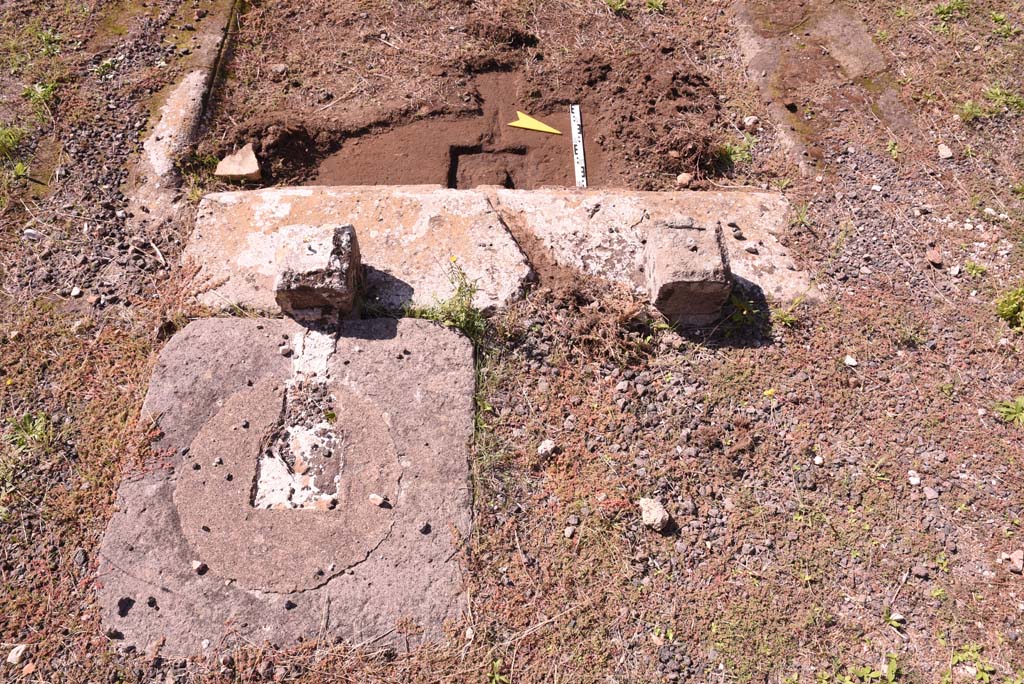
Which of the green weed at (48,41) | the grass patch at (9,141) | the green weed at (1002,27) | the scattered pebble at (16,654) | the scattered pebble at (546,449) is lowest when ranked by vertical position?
the scattered pebble at (16,654)

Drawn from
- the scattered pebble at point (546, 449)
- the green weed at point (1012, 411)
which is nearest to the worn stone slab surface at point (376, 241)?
the scattered pebble at point (546, 449)

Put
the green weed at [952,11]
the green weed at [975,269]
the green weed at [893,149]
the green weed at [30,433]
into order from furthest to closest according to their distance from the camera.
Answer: the green weed at [952,11] → the green weed at [893,149] → the green weed at [975,269] → the green weed at [30,433]

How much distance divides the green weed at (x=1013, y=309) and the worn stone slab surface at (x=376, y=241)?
105 inches

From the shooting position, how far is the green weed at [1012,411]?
3305mm

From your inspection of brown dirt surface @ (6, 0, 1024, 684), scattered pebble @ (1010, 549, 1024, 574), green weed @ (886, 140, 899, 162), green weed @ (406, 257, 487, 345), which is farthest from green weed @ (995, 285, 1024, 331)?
green weed @ (406, 257, 487, 345)

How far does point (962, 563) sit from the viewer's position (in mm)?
2932

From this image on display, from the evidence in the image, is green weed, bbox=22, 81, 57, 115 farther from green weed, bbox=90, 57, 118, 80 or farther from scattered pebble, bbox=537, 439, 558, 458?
scattered pebble, bbox=537, 439, 558, 458

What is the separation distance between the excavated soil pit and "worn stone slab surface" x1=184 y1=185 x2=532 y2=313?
1.07ft

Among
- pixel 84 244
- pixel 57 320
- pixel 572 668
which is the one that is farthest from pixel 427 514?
pixel 84 244

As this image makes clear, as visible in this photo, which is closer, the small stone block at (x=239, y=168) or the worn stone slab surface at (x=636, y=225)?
the worn stone slab surface at (x=636, y=225)

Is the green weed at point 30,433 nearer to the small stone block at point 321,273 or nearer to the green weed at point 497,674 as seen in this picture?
the small stone block at point 321,273

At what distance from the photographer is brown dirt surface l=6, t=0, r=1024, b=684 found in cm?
279

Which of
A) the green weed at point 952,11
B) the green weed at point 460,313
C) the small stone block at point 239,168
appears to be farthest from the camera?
the green weed at point 952,11

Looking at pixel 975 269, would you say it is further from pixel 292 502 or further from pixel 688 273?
pixel 292 502
